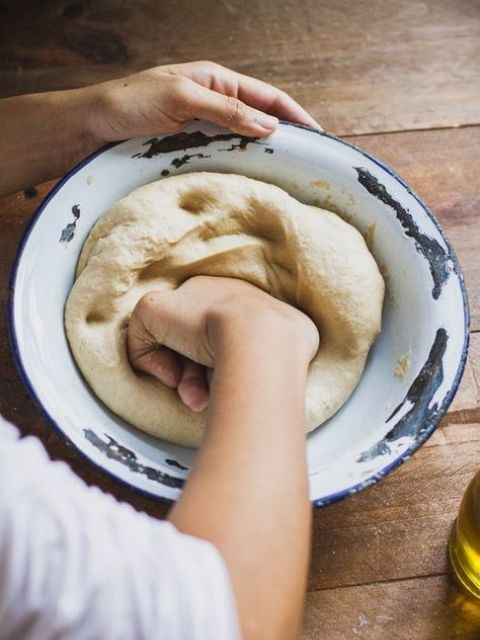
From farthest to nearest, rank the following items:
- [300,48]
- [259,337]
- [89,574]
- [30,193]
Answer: [300,48], [30,193], [259,337], [89,574]

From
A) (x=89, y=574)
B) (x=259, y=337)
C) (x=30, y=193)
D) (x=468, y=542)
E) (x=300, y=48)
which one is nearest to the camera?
(x=89, y=574)

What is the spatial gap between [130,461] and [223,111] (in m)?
A: 0.33

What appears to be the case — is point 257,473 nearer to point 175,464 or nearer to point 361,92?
point 175,464

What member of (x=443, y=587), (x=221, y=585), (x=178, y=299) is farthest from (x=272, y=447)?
(x=443, y=587)

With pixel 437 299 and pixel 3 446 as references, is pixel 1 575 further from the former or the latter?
pixel 437 299

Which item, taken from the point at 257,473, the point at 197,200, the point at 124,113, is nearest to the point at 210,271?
the point at 197,200

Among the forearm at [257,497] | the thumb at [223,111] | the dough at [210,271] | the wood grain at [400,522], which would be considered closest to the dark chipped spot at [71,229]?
the dough at [210,271]

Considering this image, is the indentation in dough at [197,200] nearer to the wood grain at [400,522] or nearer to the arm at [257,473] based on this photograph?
the arm at [257,473]

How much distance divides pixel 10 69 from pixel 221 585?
722mm

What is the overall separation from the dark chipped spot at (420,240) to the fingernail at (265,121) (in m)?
0.09

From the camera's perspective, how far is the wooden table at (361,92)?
2.28 ft

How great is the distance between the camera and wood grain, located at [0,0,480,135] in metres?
0.89

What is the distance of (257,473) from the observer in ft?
1.50

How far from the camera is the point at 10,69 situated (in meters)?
0.90
